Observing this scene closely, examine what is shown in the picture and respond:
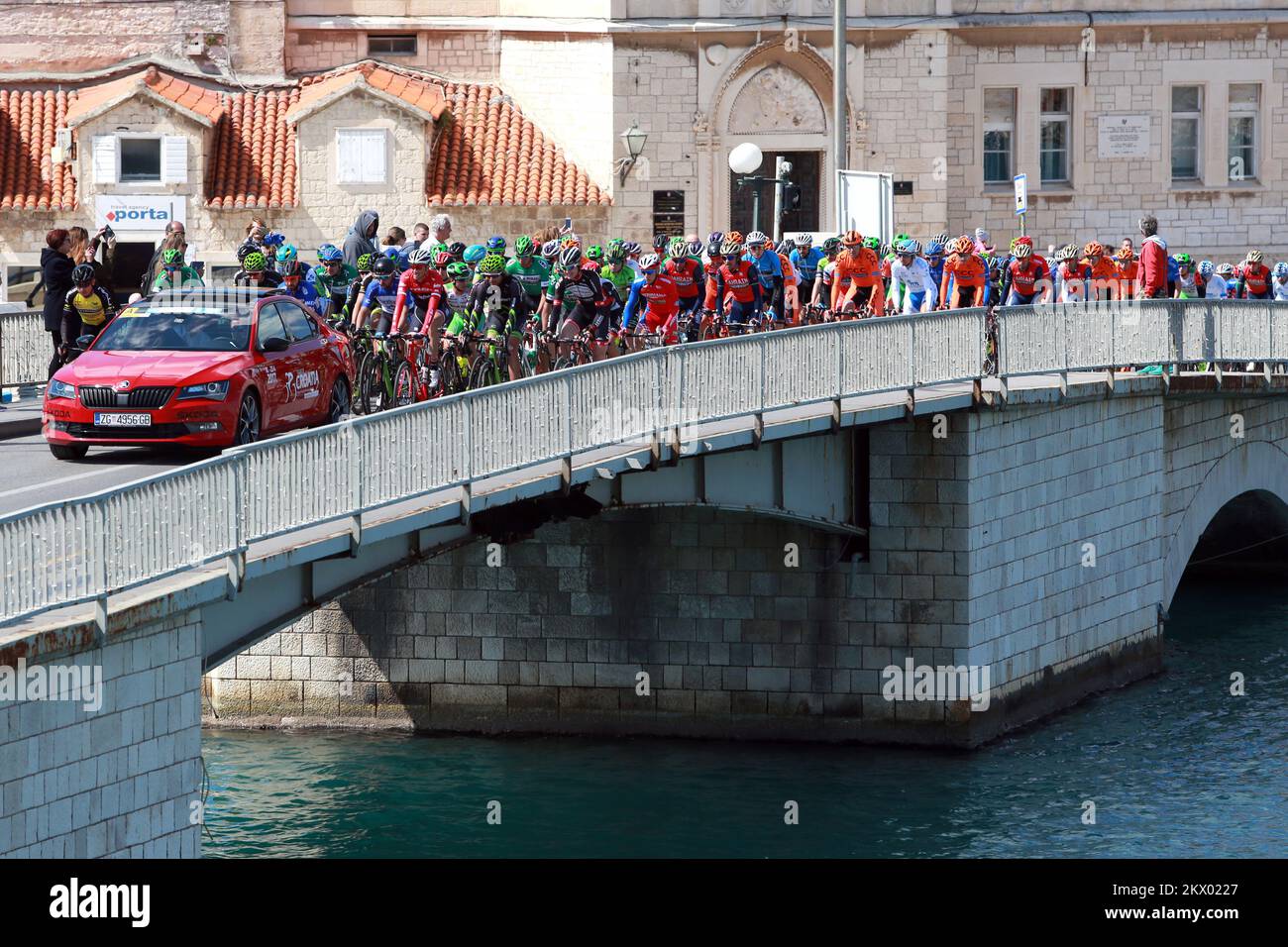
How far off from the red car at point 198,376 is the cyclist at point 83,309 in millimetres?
2130

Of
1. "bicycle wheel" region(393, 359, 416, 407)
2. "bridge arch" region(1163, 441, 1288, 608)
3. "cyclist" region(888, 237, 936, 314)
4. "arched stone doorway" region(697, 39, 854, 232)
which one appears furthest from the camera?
"arched stone doorway" region(697, 39, 854, 232)

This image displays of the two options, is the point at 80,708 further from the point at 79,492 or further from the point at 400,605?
the point at 400,605

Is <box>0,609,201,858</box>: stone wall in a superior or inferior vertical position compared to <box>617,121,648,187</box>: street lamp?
inferior

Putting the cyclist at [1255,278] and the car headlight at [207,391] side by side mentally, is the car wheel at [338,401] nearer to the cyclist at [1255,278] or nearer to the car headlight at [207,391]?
the car headlight at [207,391]

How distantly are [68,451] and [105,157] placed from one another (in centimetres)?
2055

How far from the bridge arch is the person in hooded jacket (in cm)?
1124

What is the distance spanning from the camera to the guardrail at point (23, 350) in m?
28.5

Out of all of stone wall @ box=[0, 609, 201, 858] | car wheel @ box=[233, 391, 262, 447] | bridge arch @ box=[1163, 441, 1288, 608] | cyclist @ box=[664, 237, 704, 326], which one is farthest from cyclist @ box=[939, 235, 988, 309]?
stone wall @ box=[0, 609, 201, 858]

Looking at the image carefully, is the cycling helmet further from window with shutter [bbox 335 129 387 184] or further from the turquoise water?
window with shutter [bbox 335 129 387 184]

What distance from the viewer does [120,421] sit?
73.5ft

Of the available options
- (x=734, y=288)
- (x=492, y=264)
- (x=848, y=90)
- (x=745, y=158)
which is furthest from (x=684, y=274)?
(x=848, y=90)

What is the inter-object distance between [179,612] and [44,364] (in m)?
12.1

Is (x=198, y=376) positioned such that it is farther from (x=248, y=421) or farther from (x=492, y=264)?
(x=492, y=264)

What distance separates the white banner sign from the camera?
46031 mm
